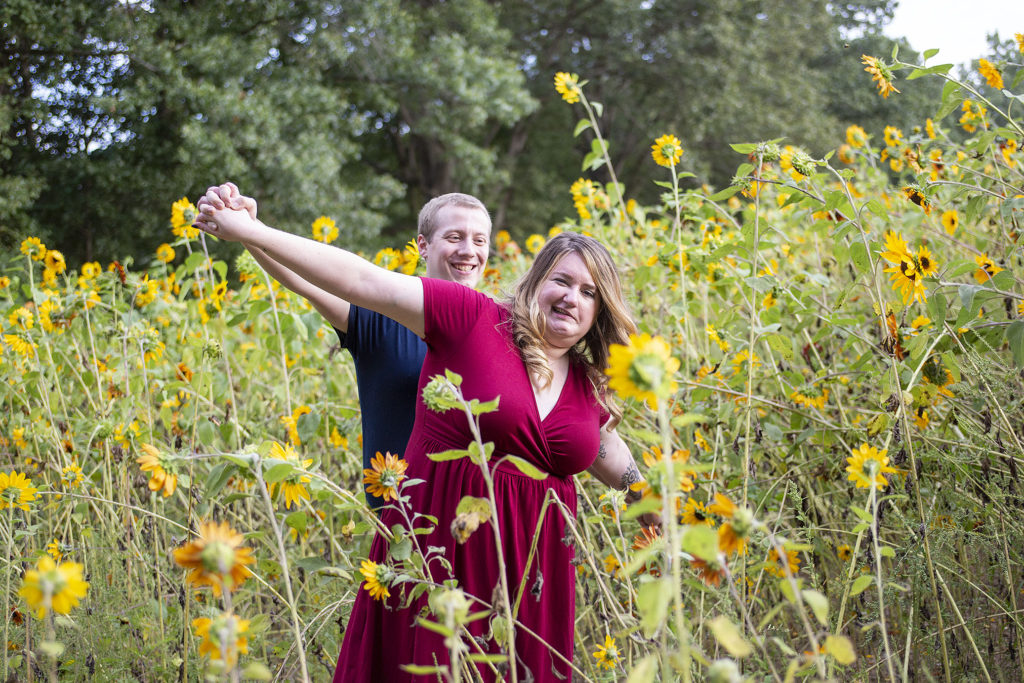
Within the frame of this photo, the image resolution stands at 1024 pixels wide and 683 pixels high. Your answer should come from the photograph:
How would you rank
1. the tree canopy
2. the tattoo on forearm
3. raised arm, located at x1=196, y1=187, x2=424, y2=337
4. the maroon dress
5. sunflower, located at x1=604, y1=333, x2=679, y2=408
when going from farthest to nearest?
1. the tree canopy
2. the tattoo on forearm
3. the maroon dress
4. raised arm, located at x1=196, y1=187, x2=424, y2=337
5. sunflower, located at x1=604, y1=333, x2=679, y2=408

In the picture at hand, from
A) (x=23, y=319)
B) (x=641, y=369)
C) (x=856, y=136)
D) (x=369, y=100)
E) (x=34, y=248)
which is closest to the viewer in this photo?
(x=641, y=369)

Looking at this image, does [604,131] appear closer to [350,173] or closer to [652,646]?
[350,173]

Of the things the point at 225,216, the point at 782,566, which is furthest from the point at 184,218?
the point at 782,566

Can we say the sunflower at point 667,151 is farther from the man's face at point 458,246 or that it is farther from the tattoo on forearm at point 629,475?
the tattoo on forearm at point 629,475

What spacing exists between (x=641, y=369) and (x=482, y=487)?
0.81m

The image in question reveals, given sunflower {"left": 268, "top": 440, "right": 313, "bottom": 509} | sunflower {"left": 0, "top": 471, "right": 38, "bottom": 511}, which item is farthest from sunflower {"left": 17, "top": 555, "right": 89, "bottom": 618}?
sunflower {"left": 0, "top": 471, "right": 38, "bottom": 511}

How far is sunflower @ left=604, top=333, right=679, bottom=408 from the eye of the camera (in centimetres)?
67

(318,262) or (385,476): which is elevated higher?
(318,262)

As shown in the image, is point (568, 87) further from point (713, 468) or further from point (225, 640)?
point (225, 640)

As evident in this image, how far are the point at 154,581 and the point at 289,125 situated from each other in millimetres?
8424

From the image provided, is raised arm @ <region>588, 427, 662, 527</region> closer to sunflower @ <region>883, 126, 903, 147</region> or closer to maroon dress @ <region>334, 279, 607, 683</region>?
maroon dress @ <region>334, 279, 607, 683</region>

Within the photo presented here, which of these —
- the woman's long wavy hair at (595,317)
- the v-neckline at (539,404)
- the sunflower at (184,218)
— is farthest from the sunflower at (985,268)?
the sunflower at (184,218)

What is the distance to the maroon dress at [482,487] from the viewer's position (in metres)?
1.42

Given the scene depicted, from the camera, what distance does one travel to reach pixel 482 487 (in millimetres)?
1432
